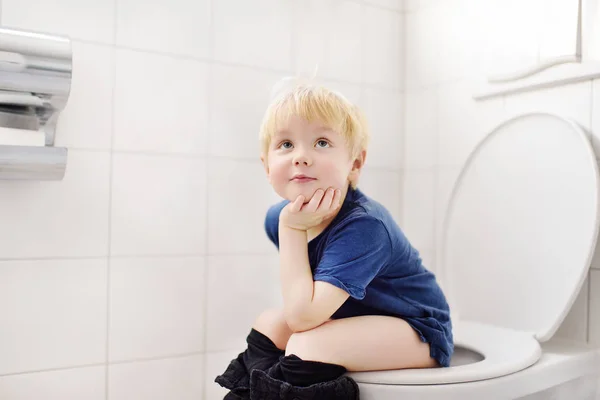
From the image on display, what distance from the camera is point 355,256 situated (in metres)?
0.94

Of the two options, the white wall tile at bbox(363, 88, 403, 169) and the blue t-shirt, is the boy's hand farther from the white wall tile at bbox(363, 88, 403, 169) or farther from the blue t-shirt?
the white wall tile at bbox(363, 88, 403, 169)

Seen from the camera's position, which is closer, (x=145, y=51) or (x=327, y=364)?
(x=327, y=364)

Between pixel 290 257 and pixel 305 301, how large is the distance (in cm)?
9

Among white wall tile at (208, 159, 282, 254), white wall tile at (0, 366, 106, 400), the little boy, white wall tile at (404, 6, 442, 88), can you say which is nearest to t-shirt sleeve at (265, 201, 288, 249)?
the little boy

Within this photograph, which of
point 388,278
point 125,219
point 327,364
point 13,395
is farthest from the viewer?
point 125,219

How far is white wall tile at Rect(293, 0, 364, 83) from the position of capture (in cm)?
154

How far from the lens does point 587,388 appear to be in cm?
121

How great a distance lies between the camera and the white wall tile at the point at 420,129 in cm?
163

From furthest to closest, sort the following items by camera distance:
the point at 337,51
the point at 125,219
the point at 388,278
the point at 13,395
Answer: the point at 337,51 → the point at 125,219 → the point at 13,395 → the point at 388,278

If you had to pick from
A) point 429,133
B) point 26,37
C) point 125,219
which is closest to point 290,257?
point 125,219

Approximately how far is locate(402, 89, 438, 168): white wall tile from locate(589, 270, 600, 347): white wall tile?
1.74ft

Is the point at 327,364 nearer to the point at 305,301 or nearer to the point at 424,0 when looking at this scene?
the point at 305,301

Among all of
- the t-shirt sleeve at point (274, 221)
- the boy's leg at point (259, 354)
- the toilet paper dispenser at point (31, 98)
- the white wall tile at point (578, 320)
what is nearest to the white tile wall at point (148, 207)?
the toilet paper dispenser at point (31, 98)

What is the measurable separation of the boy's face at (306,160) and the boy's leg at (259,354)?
0.24 metres
